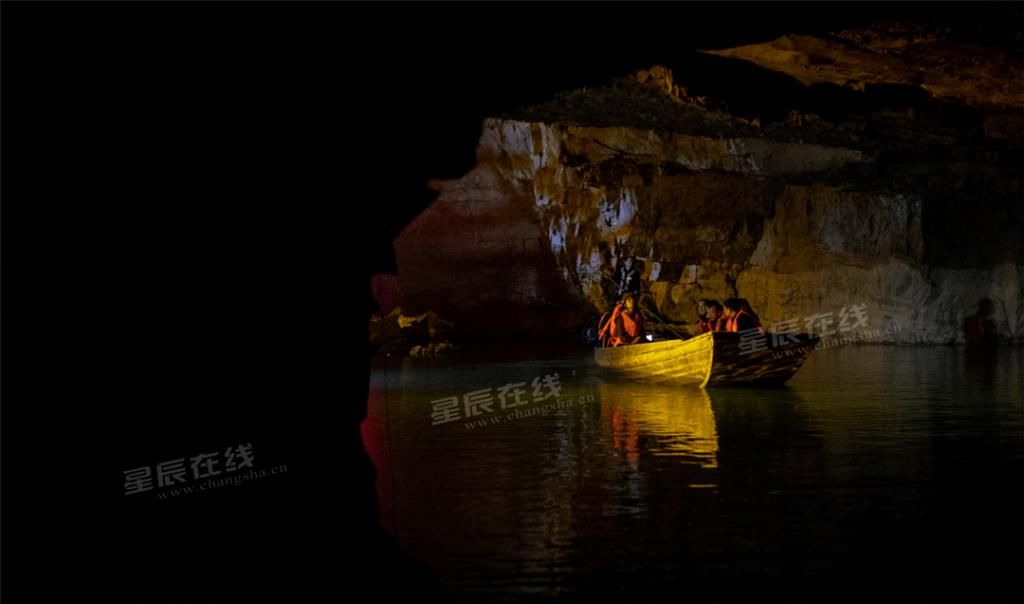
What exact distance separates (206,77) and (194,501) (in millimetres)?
2337

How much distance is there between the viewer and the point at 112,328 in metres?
5.08

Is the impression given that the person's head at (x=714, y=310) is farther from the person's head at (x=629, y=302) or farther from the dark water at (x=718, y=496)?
the dark water at (x=718, y=496)

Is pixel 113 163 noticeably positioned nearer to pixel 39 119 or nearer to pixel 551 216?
pixel 39 119

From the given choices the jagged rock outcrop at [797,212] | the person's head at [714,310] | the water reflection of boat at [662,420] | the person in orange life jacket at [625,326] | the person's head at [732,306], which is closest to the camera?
the water reflection of boat at [662,420]

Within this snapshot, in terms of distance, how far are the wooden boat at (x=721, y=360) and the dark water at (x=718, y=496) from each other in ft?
2.33

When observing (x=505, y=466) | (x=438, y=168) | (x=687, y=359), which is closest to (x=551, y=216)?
(x=687, y=359)

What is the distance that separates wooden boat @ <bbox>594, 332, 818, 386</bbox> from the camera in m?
14.1

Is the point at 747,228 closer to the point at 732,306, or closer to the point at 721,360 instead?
the point at 732,306

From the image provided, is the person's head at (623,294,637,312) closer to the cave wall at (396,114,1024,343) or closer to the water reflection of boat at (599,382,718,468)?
the water reflection of boat at (599,382,718,468)

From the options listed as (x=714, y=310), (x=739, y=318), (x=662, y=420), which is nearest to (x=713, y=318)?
(x=714, y=310)

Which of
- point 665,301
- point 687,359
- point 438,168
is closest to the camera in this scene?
point 438,168

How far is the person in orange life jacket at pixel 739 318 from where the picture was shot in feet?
47.3

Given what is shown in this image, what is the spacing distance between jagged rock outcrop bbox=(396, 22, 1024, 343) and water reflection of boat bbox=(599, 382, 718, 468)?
17.2 feet

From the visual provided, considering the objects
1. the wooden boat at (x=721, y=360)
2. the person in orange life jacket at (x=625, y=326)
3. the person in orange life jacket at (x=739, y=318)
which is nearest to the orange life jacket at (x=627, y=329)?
the person in orange life jacket at (x=625, y=326)
